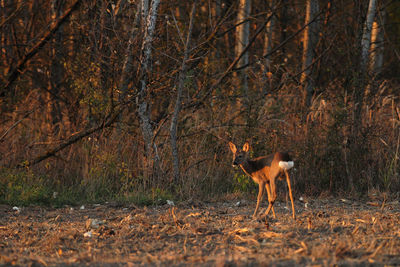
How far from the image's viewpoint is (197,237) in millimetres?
6086

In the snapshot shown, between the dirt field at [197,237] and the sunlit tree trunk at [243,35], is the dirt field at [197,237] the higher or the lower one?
the lower one

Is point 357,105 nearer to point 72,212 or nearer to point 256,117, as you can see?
point 256,117

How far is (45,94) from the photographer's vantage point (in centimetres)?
1388

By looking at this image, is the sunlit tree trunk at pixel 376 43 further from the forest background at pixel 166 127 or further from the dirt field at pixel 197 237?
the dirt field at pixel 197 237

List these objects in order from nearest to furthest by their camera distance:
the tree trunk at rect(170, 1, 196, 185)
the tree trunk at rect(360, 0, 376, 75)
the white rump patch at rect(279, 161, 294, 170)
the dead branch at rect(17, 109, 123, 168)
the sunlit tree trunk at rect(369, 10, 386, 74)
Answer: the white rump patch at rect(279, 161, 294, 170), the tree trunk at rect(170, 1, 196, 185), the dead branch at rect(17, 109, 123, 168), the tree trunk at rect(360, 0, 376, 75), the sunlit tree trunk at rect(369, 10, 386, 74)

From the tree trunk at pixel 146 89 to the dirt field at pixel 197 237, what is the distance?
1602 millimetres

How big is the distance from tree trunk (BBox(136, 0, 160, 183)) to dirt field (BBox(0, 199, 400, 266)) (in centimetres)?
160

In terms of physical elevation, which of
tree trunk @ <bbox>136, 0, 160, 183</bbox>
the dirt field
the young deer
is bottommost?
the dirt field

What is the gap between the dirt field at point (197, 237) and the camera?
495cm

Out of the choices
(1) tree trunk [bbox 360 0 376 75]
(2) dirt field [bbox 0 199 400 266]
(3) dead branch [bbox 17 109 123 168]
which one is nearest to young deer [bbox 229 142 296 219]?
(2) dirt field [bbox 0 199 400 266]

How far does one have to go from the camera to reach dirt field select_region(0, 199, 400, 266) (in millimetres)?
4953

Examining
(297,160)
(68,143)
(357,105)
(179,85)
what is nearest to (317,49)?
(357,105)

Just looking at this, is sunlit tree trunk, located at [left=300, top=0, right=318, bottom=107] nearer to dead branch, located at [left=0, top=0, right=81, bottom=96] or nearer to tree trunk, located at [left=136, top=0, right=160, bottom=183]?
tree trunk, located at [left=136, top=0, right=160, bottom=183]

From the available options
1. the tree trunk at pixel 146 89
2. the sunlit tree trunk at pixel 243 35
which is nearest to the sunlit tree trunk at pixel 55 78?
the tree trunk at pixel 146 89
